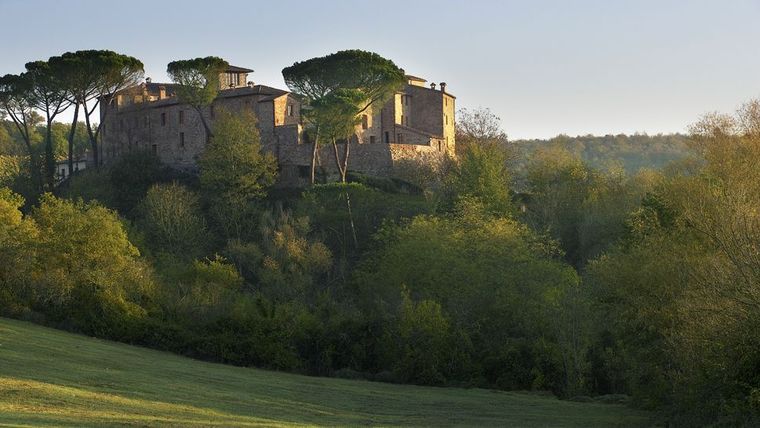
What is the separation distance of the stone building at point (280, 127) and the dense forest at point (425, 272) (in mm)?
2544

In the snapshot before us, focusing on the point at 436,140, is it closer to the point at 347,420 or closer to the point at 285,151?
the point at 285,151

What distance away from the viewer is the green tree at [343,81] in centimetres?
6425

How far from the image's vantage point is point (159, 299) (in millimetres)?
43656

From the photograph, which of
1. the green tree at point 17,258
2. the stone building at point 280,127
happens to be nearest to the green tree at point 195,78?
the stone building at point 280,127

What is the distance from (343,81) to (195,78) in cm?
1083

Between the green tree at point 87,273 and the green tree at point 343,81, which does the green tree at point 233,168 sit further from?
the green tree at point 87,273

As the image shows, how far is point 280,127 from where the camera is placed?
2712 inches

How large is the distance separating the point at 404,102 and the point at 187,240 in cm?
2559

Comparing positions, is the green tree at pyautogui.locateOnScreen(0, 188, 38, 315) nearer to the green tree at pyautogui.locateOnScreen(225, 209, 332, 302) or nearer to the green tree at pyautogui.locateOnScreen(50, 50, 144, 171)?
the green tree at pyautogui.locateOnScreen(225, 209, 332, 302)

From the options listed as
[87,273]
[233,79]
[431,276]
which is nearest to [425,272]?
[431,276]

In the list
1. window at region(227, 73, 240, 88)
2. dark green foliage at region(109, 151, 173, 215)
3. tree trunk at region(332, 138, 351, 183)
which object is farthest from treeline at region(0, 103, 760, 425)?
window at region(227, 73, 240, 88)

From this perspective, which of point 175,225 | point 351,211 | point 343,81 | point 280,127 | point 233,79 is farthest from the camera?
point 233,79

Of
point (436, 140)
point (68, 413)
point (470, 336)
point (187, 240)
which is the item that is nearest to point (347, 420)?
point (68, 413)

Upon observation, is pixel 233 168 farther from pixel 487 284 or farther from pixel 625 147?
pixel 625 147
